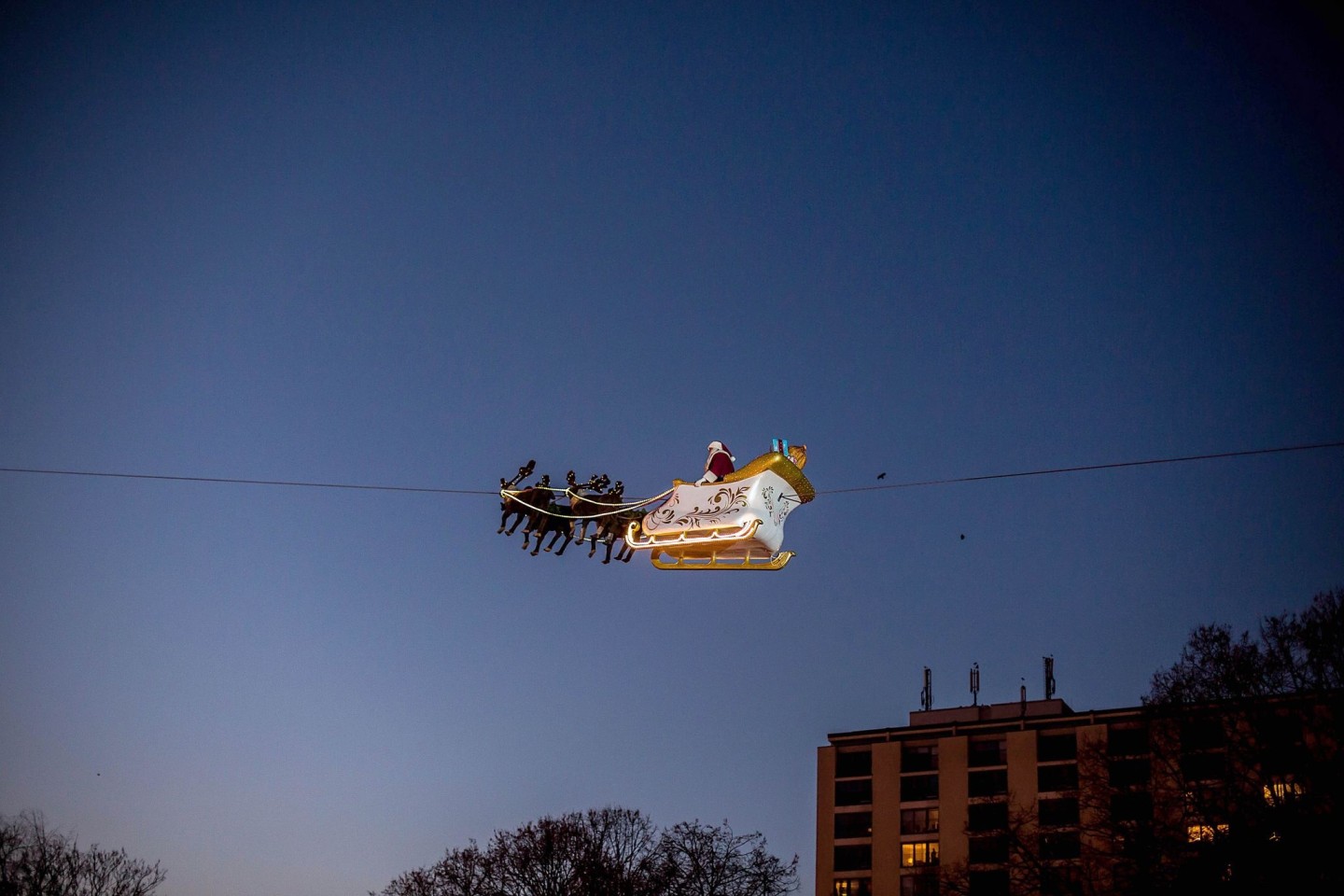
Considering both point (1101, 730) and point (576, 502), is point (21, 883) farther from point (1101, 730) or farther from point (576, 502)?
point (1101, 730)

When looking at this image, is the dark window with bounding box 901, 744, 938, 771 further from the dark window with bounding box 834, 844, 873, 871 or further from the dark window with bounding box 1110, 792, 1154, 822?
the dark window with bounding box 1110, 792, 1154, 822

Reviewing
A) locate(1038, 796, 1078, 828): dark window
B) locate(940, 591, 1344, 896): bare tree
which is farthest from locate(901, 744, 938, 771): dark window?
locate(940, 591, 1344, 896): bare tree

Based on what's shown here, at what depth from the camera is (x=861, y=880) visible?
261 ft

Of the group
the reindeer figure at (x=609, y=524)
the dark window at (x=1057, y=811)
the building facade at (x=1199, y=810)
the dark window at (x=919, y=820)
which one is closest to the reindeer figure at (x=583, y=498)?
the reindeer figure at (x=609, y=524)

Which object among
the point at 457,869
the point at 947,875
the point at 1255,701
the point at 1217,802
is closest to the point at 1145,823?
the point at 1217,802

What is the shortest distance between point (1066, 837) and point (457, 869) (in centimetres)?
2176

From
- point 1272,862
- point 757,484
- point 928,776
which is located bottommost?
point 1272,862

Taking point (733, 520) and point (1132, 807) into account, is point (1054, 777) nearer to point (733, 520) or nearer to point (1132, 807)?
point (1132, 807)

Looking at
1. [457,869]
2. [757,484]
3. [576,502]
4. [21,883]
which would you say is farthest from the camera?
[457,869]

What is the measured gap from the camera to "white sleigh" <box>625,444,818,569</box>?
17109 millimetres

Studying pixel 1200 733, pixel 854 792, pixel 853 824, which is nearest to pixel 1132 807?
pixel 1200 733

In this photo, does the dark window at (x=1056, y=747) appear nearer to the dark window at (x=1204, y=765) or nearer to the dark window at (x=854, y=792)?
the dark window at (x=854, y=792)

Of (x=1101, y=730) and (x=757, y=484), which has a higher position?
(x=1101, y=730)

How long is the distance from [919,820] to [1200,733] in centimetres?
5367
